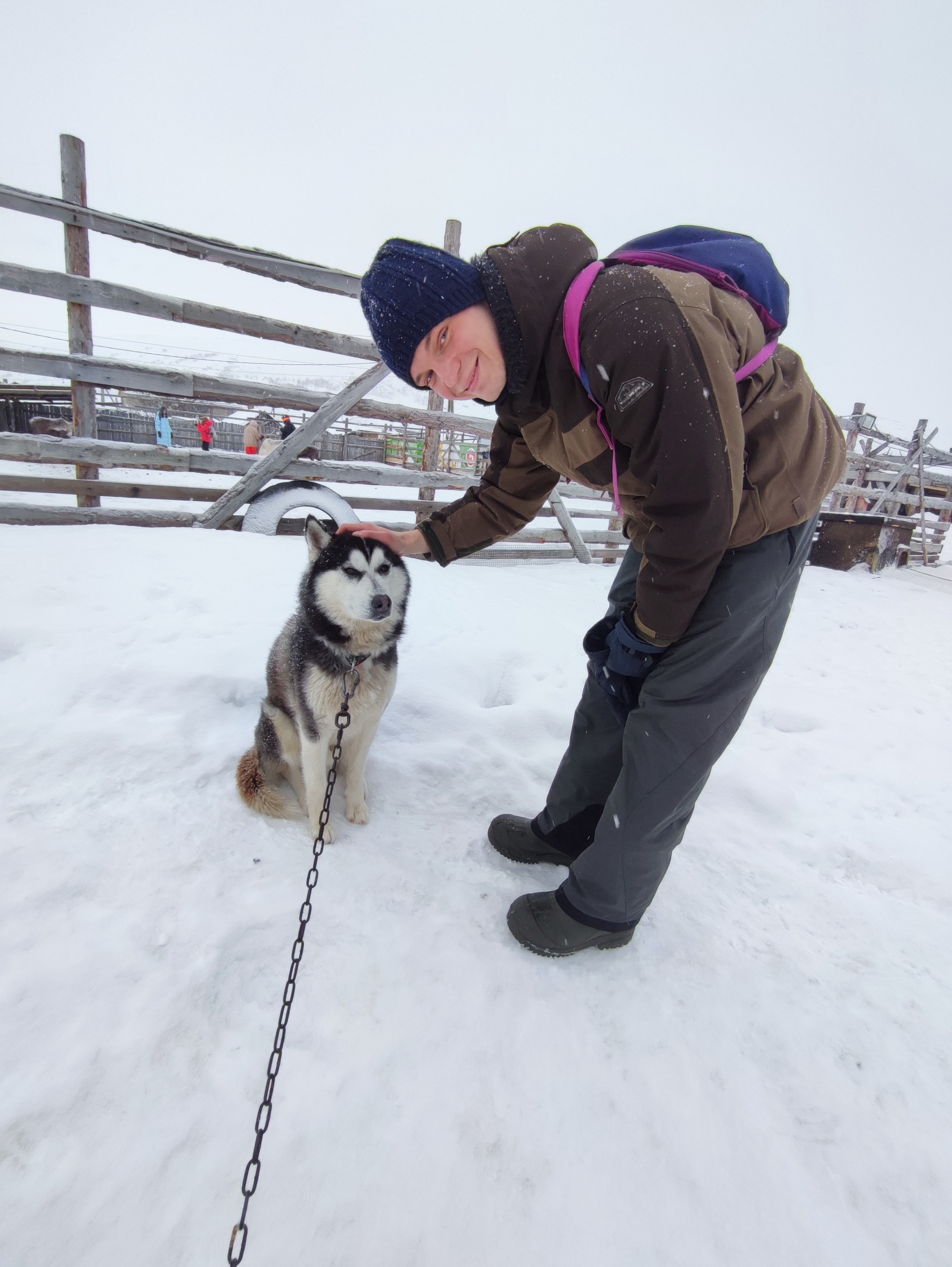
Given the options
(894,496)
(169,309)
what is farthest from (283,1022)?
(894,496)

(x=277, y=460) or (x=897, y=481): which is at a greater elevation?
(x=897, y=481)

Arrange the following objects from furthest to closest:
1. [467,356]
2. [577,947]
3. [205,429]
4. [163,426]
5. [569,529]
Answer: [205,429] → [163,426] → [569,529] → [577,947] → [467,356]

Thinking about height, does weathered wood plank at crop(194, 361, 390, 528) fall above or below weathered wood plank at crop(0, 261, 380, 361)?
below

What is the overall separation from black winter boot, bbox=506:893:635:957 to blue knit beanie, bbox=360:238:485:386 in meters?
1.78

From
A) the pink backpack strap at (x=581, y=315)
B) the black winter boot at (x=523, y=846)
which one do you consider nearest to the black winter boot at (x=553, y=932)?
the black winter boot at (x=523, y=846)

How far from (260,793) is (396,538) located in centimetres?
119

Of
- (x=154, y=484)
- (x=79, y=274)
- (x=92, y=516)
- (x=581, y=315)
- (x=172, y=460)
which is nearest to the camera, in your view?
(x=581, y=315)

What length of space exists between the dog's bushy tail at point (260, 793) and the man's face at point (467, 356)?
1.65m

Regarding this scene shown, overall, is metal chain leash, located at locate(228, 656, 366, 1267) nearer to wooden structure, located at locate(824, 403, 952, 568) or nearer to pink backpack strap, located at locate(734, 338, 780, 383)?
pink backpack strap, located at locate(734, 338, 780, 383)

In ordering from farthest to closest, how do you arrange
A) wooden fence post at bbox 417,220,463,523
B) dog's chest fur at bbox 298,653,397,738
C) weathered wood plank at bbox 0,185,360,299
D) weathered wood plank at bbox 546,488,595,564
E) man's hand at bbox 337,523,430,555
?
weathered wood plank at bbox 546,488,595,564
wooden fence post at bbox 417,220,463,523
weathered wood plank at bbox 0,185,360,299
man's hand at bbox 337,523,430,555
dog's chest fur at bbox 298,653,397,738

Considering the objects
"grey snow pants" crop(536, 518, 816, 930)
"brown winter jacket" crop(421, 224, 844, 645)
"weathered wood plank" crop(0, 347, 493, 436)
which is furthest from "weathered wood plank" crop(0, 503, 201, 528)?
"grey snow pants" crop(536, 518, 816, 930)

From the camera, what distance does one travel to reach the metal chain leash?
998mm

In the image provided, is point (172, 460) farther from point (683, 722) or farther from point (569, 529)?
point (683, 722)

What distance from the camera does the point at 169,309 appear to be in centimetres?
502
